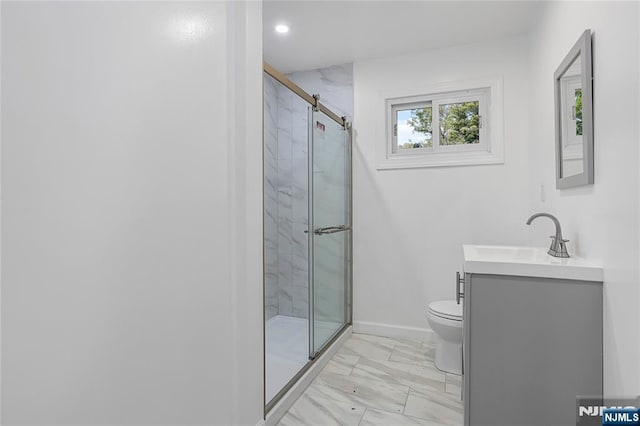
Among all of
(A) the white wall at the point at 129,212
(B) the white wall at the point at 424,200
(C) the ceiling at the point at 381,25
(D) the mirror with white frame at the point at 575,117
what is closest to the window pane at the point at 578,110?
(D) the mirror with white frame at the point at 575,117

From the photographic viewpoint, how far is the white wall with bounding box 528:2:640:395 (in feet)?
3.54

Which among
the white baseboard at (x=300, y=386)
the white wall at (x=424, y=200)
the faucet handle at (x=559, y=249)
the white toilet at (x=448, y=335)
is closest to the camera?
the faucet handle at (x=559, y=249)

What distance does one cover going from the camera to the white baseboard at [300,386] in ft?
5.82

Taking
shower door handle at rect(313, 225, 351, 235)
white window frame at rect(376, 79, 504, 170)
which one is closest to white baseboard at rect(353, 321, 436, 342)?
shower door handle at rect(313, 225, 351, 235)

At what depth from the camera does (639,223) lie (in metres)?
1.03

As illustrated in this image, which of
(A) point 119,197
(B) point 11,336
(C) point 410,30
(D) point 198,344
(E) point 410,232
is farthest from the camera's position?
(E) point 410,232

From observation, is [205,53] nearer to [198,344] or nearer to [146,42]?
[146,42]

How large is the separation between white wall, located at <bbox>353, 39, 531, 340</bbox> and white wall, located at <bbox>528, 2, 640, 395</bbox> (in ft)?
3.25

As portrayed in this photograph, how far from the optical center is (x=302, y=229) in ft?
10.1

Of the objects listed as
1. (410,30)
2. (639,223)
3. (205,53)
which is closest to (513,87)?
(410,30)

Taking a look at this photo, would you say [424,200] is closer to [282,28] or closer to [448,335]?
[448,335]

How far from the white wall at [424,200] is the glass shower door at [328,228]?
0.52 feet

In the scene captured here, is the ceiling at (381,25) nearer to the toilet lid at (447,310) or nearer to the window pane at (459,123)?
the window pane at (459,123)

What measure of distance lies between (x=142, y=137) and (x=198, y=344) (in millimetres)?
736
